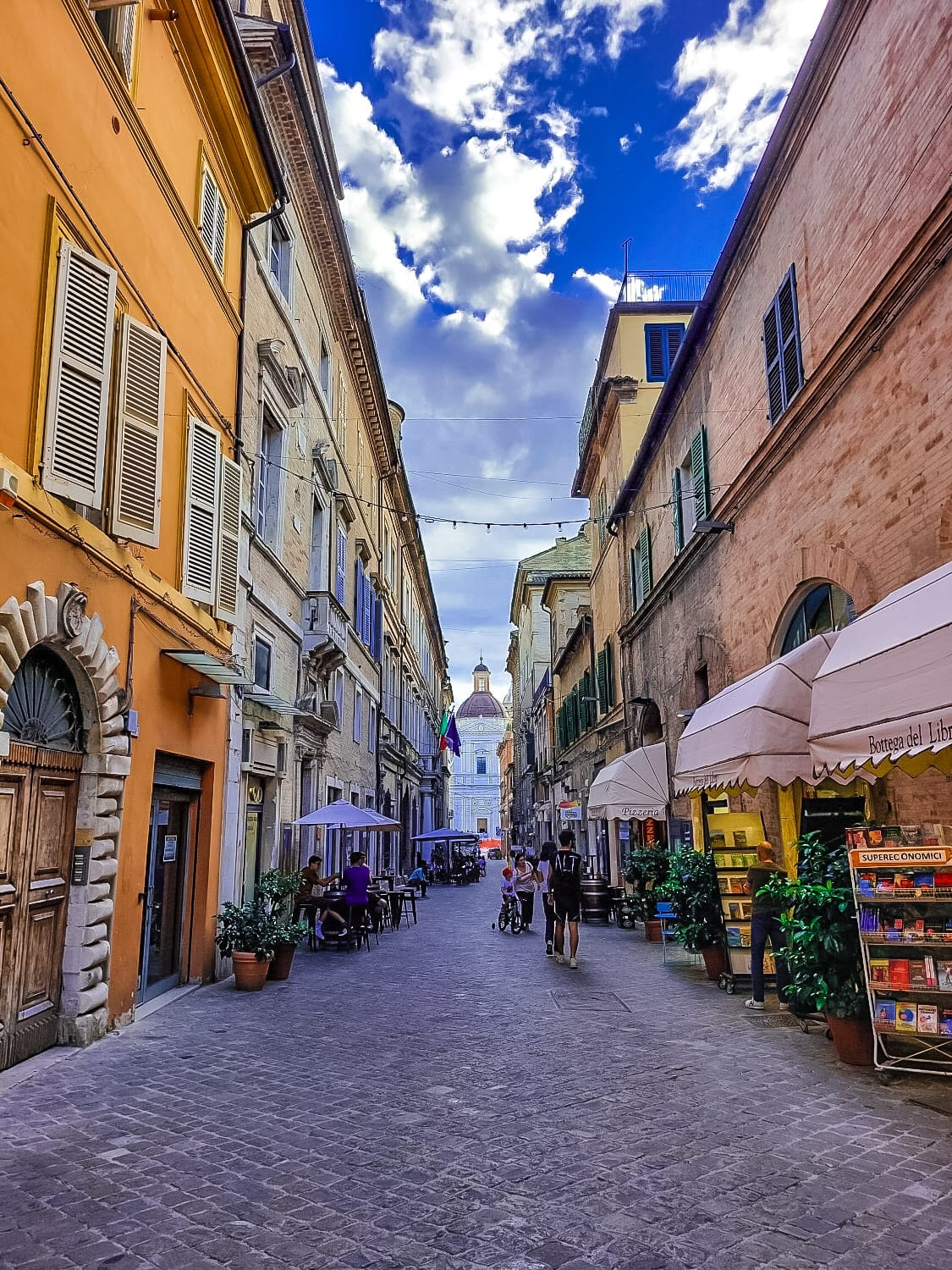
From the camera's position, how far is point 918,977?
19.4 feet

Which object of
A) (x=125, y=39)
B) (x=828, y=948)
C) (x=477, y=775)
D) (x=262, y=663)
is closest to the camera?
(x=828, y=948)

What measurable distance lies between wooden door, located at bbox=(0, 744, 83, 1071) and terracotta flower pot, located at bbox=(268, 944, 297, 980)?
383cm

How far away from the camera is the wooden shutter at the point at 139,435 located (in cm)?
740

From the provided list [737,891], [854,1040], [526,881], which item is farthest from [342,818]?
[854,1040]

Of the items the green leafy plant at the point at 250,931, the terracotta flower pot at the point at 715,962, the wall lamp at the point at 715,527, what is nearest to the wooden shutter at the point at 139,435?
the green leafy plant at the point at 250,931

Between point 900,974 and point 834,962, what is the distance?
420 mm

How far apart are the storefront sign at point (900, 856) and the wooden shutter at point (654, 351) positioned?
60.4 ft

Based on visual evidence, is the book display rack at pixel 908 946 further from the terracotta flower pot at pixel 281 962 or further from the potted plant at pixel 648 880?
the potted plant at pixel 648 880

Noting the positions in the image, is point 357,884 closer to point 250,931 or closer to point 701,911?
point 250,931

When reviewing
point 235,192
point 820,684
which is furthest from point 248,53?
point 820,684

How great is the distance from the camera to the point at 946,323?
6945 millimetres

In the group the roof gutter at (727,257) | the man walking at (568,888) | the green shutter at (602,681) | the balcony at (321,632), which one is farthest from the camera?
the green shutter at (602,681)

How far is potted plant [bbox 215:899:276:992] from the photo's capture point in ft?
32.7

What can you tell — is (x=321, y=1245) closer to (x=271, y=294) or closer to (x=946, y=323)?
(x=946, y=323)
